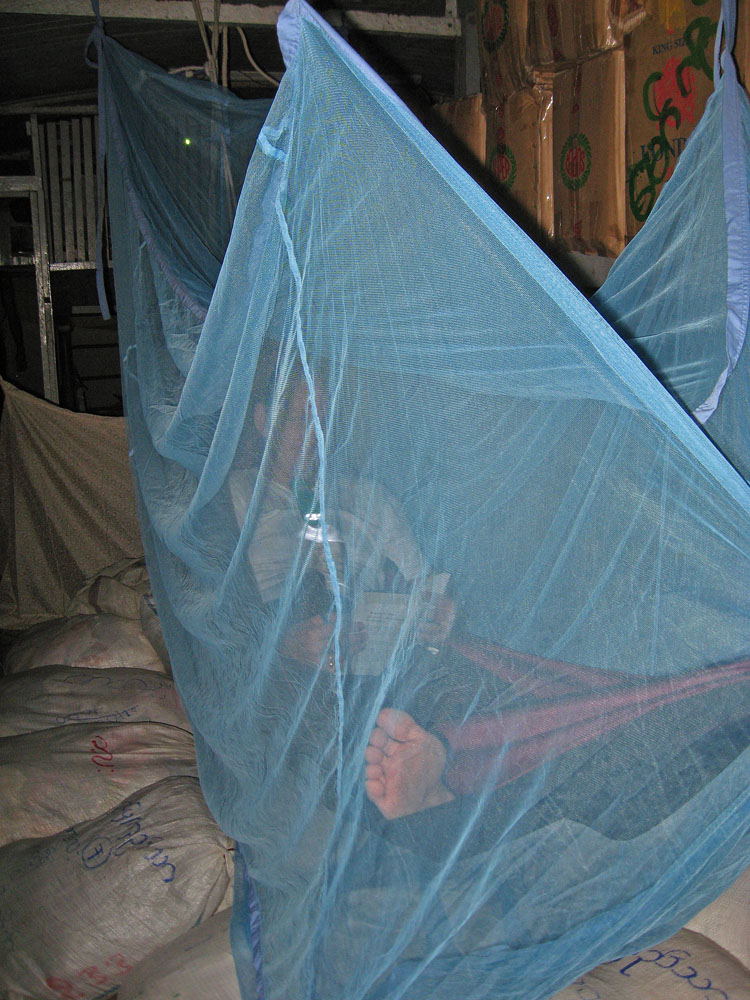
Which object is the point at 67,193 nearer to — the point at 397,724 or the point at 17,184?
the point at 17,184

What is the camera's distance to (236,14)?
94.1 inches

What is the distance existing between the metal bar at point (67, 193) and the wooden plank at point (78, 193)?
0.01 meters

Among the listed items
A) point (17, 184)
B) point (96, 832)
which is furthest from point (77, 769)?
point (17, 184)

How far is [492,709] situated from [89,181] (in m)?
2.90

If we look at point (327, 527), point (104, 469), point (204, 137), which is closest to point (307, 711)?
point (327, 527)

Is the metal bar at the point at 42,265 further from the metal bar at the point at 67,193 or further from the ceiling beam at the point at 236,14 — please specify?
the ceiling beam at the point at 236,14

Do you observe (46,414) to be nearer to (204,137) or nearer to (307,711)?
(204,137)

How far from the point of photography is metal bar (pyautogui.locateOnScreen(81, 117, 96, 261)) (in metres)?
3.01

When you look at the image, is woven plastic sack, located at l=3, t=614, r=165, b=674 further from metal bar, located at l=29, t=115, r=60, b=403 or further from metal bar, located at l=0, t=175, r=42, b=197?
metal bar, located at l=0, t=175, r=42, b=197

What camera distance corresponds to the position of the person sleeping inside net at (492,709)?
0.73m

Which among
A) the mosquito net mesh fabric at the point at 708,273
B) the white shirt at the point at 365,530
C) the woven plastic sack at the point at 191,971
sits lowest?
the woven plastic sack at the point at 191,971

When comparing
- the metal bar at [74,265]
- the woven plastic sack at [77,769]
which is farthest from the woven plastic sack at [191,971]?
the metal bar at [74,265]

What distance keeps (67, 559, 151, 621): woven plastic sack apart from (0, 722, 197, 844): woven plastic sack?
648 millimetres

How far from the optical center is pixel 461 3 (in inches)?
99.8
